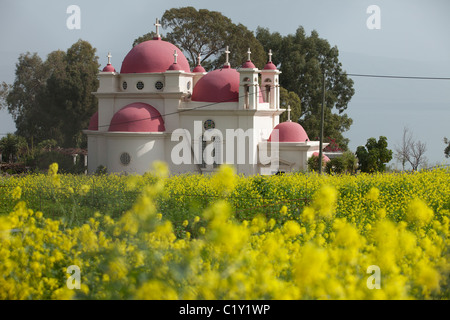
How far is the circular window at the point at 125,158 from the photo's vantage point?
24.4 m

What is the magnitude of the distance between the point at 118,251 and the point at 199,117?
2040cm

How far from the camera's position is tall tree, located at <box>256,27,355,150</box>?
39.2 meters

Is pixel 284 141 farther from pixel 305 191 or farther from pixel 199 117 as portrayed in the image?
pixel 305 191

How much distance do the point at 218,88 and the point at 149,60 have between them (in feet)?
11.7

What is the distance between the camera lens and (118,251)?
4.85m

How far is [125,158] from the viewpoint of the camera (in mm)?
24438

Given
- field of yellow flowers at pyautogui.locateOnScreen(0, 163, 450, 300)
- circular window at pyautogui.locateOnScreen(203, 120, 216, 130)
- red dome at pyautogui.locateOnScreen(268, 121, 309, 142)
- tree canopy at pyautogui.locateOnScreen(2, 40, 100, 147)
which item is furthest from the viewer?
tree canopy at pyautogui.locateOnScreen(2, 40, 100, 147)

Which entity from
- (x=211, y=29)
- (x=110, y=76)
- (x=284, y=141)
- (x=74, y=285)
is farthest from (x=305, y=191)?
(x=211, y=29)
